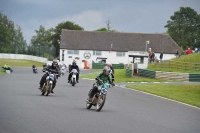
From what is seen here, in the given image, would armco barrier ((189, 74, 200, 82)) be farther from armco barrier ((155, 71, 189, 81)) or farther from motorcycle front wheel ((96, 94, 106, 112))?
motorcycle front wheel ((96, 94, 106, 112))

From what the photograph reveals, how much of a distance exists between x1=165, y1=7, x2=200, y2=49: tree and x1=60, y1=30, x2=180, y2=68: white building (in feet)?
70.0

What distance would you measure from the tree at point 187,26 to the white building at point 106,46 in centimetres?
2133

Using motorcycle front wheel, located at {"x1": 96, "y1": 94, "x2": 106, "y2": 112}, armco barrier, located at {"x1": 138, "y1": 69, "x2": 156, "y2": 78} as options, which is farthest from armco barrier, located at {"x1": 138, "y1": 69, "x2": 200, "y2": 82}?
motorcycle front wheel, located at {"x1": 96, "y1": 94, "x2": 106, "y2": 112}

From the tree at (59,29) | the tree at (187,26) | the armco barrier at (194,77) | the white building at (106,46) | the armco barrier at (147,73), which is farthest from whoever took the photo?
the tree at (59,29)

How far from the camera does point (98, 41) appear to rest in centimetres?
11725

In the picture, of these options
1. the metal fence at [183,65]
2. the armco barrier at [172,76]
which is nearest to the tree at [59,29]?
the metal fence at [183,65]

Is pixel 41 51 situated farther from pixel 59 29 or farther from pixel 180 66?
pixel 180 66

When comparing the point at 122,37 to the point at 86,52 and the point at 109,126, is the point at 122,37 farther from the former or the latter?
the point at 109,126

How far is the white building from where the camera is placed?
4505 inches

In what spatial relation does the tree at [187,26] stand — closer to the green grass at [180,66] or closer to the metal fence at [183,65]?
the green grass at [180,66]

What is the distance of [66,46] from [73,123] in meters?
100

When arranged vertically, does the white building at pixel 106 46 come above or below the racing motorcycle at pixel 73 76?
above

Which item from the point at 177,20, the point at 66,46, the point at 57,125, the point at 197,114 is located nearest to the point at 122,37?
the point at 66,46

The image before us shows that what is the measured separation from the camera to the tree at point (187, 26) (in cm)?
13750
